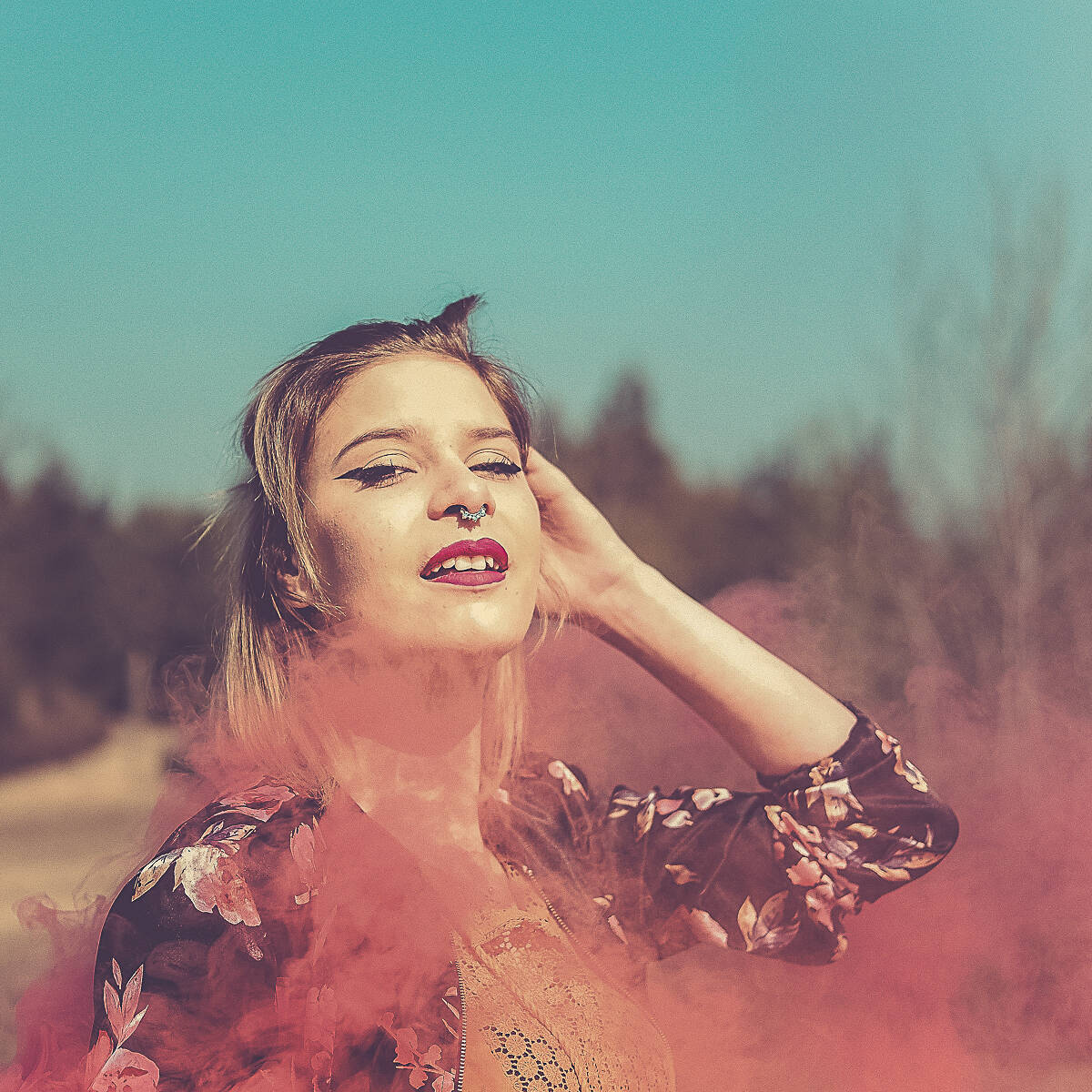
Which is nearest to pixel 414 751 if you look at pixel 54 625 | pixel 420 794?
pixel 420 794

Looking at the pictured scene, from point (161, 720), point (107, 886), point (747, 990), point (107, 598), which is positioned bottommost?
point (107, 598)

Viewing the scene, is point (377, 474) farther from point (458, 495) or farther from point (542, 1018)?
point (542, 1018)

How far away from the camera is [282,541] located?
5.81 ft

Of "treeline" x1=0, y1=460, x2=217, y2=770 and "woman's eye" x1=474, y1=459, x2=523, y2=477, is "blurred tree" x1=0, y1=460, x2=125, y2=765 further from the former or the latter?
"woman's eye" x1=474, y1=459, x2=523, y2=477

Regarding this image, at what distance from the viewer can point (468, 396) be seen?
1783 millimetres

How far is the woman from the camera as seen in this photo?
1351mm

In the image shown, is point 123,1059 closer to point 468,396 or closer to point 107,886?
point 107,886

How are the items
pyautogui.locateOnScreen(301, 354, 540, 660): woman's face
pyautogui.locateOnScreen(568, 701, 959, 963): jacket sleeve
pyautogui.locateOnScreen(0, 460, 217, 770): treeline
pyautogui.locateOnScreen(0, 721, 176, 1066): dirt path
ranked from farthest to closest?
pyautogui.locateOnScreen(0, 460, 217, 770): treeline → pyautogui.locateOnScreen(0, 721, 176, 1066): dirt path → pyautogui.locateOnScreen(568, 701, 959, 963): jacket sleeve → pyautogui.locateOnScreen(301, 354, 540, 660): woman's face

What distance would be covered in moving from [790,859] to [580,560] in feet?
2.41

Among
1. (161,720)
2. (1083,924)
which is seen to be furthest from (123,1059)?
(1083,924)

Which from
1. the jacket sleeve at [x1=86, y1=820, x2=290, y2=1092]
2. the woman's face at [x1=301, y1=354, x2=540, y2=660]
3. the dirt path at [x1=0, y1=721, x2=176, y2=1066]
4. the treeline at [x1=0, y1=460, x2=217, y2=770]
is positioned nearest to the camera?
the jacket sleeve at [x1=86, y1=820, x2=290, y2=1092]

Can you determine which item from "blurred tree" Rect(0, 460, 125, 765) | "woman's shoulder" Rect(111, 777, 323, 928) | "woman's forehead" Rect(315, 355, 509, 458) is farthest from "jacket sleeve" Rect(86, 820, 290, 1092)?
"blurred tree" Rect(0, 460, 125, 765)

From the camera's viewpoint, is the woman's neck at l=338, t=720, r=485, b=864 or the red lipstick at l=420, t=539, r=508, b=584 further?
the woman's neck at l=338, t=720, r=485, b=864

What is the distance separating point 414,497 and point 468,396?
240 millimetres
